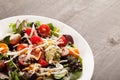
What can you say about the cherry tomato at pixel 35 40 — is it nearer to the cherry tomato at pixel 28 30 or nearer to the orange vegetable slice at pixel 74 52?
the cherry tomato at pixel 28 30

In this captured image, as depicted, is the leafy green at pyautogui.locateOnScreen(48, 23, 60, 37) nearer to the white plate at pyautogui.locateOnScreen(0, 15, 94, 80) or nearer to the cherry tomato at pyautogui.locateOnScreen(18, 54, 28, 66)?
the white plate at pyautogui.locateOnScreen(0, 15, 94, 80)

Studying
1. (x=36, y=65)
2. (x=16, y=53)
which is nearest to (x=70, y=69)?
(x=36, y=65)

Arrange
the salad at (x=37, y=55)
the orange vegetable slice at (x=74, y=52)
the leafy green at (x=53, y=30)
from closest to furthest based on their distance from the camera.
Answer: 1. the salad at (x=37, y=55)
2. the orange vegetable slice at (x=74, y=52)
3. the leafy green at (x=53, y=30)

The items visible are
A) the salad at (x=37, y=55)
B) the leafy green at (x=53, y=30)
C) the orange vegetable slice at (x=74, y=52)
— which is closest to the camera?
the salad at (x=37, y=55)

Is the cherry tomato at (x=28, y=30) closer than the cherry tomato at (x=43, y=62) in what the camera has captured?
No

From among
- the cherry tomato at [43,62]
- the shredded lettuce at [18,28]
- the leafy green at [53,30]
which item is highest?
the shredded lettuce at [18,28]

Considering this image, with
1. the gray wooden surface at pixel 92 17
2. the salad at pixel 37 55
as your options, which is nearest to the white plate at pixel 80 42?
the salad at pixel 37 55

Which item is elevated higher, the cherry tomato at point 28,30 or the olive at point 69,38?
the cherry tomato at point 28,30

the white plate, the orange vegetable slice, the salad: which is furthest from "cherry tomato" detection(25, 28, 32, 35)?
Answer: the orange vegetable slice
